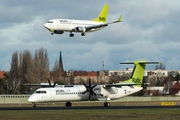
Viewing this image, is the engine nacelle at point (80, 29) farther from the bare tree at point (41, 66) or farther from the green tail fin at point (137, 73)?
the bare tree at point (41, 66)

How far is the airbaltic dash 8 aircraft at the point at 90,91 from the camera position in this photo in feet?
199

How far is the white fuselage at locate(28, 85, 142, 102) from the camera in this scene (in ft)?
197

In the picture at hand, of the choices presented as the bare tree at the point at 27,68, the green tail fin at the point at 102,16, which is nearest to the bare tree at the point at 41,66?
the bare tree at the point at 27,68

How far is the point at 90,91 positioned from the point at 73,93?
270 centimetres

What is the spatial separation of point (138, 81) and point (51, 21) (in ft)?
52.8

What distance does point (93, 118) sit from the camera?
128 feet

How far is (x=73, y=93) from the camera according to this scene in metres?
63.9

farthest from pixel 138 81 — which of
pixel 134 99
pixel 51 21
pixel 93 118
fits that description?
pixel 93 118

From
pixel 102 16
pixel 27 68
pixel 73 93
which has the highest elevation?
pixel 102 16

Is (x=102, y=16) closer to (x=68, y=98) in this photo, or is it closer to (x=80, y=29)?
(x=80, y=29)

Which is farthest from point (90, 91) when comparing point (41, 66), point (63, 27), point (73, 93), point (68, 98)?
point (41, 66)

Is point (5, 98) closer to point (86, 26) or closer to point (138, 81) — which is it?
point (86, 26)

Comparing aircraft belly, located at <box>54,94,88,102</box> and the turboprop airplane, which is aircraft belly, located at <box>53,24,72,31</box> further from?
aircraft belly, located at <box>54,94,88,102</box>

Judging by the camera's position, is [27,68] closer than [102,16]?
No
